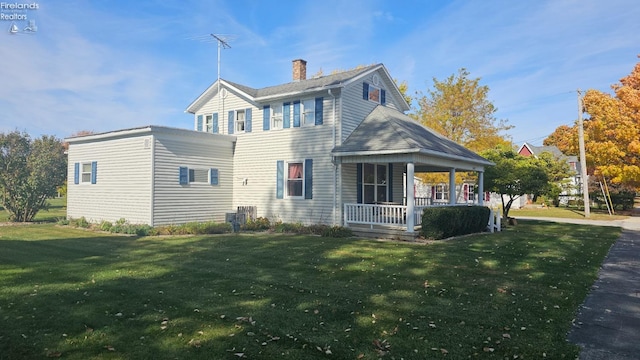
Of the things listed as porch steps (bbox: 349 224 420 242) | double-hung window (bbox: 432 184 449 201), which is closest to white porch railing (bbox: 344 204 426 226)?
porch steps (bbox: 349 224 420 242)

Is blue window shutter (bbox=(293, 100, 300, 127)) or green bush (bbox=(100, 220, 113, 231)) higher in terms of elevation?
blue window shutter (bbox=(293, 100, 300, 127))

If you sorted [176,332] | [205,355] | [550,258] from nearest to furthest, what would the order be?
[205,355] < [176,332] < [550,258]

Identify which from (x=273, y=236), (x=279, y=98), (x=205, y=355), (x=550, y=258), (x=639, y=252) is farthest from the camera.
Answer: (x=279, y=98)

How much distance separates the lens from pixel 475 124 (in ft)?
95.8

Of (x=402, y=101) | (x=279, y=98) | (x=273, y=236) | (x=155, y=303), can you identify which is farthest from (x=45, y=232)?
(x=402, y=101)

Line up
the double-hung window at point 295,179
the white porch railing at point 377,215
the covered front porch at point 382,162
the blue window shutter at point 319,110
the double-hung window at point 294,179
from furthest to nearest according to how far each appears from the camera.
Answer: the double-hung window at point 295,179, the double-hung window at point 294,179, the blue window shutter at point 319,110, the white porch railing at point 377,215, the covered front porch at point 382,162

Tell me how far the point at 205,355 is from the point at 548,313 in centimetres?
464

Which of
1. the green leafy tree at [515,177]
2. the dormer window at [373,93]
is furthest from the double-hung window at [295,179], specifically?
the green leafy tree at [515,177]

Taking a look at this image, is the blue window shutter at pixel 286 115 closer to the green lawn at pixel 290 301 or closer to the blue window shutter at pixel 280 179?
the blue window shutter at pixel 280 179

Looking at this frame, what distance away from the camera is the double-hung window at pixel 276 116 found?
698 inches

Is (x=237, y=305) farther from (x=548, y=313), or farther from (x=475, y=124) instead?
(x=475, y=124)

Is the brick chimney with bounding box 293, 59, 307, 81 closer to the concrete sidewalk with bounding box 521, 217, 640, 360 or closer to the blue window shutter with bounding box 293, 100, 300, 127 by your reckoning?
the blue window shutter with bounding box 293, 100, 300, 127

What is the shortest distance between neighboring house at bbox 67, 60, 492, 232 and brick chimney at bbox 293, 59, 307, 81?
1838 mm

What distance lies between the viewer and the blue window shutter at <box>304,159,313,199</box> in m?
16.6
